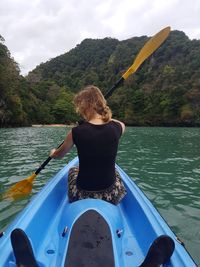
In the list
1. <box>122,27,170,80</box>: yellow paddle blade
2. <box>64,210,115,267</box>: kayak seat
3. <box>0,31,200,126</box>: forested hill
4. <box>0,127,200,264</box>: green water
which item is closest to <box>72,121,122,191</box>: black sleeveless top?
<box>64,210,115,267</box>: kayak seat

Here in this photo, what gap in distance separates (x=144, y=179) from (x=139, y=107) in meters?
Result: 56.8

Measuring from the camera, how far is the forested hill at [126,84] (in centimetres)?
5491

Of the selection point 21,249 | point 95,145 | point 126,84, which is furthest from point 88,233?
point 126,84

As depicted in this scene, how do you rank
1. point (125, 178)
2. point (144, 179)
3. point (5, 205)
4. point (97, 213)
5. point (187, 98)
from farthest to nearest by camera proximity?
point (187, 98) < point (144, 179) < point (5, 205) < point (125, 178) < point (97, 213)

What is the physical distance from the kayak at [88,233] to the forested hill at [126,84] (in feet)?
129

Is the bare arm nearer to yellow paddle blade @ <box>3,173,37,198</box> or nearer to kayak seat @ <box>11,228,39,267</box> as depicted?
kayak seat @ <box>11,228,39,267</box>

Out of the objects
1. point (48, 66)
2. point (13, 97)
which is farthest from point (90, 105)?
point (48, 66)

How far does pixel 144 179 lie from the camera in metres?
7.30

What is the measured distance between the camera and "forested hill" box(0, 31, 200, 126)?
180ft

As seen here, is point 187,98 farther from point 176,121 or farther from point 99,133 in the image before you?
point 99,133

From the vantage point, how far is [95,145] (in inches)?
116

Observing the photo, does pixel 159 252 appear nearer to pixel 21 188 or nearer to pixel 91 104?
pixel 91 104

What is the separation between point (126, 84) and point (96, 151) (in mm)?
72437

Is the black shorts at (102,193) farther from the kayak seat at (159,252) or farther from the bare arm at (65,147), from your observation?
the kayak seat at (159,252)
